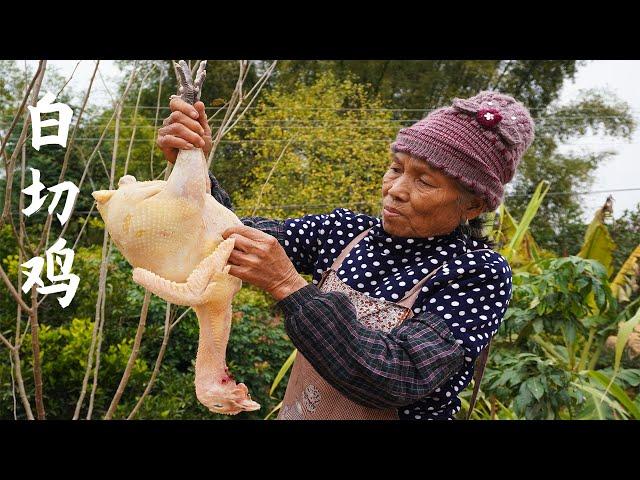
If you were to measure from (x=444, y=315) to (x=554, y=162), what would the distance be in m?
8.20

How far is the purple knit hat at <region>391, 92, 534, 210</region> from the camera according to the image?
1533 millimetres

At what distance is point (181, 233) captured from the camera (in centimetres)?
148

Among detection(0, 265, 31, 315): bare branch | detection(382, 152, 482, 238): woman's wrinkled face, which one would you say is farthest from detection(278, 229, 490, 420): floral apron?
detection(0, 265, 31, 315): bare branch

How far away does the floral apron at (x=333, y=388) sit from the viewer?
1578mm

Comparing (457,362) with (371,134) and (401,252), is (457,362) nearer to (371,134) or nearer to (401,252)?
(401,252)

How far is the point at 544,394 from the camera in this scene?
320 cm

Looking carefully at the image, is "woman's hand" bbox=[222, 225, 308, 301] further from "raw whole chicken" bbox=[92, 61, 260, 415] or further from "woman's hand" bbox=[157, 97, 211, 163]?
"woman's hand" bbox=[157, 97, 211, 163]

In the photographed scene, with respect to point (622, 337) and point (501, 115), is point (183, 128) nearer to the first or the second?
point (501, 115)

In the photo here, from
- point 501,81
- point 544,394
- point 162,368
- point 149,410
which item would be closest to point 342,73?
point 501,81

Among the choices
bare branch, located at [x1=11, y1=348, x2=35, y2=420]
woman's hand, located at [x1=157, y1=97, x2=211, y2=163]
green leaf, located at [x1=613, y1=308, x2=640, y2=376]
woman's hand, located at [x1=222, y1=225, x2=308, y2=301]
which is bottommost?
bare branch, located at [x1=11, y1=348, x2=35, y2=420]

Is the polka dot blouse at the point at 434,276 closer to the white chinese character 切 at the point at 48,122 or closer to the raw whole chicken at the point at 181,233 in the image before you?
the raw whole chicken at the point at 181,233

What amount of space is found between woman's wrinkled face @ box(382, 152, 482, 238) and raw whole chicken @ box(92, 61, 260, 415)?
34 cm

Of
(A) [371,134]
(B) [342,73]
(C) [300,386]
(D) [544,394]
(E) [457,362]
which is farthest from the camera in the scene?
(B) [342,73]

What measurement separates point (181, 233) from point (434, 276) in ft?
1.71
